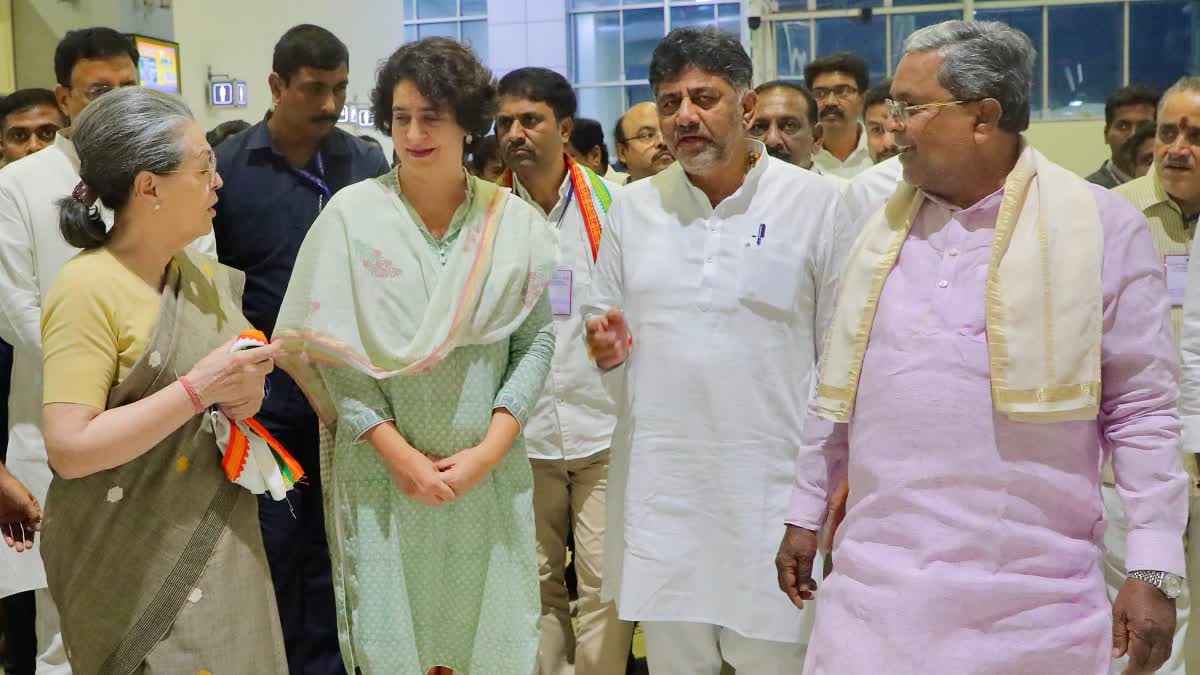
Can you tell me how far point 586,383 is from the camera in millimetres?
3732

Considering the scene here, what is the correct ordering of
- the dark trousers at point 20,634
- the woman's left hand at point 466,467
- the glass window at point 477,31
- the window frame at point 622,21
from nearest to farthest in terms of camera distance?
the woman's left hand at point 466,467
the dark trousers at point 20,634
the window frame at point 622,21
the glass window at point 477,31

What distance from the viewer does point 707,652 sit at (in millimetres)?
3002

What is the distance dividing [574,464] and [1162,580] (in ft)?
6.60

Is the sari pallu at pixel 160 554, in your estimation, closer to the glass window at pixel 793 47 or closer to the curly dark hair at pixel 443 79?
the curly dark hair at pixel 443 79

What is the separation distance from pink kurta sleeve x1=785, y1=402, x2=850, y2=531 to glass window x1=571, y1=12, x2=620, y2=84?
46.1 ft

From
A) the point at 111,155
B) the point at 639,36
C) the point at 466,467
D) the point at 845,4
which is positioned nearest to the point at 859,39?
the point at 845,4

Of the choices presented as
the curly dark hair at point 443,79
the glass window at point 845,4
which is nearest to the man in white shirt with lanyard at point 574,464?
the curly dark hair at point 443,79

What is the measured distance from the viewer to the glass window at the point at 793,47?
10766 mm

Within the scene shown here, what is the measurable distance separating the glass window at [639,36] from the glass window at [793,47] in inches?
200

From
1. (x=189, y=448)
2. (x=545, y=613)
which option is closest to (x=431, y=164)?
(x=189, y=448)

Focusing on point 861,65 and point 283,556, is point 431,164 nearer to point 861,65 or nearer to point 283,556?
point 283,556

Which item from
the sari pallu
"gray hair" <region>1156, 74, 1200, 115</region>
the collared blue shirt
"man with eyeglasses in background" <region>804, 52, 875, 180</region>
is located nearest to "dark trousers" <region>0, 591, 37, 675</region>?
the collared blue shirt

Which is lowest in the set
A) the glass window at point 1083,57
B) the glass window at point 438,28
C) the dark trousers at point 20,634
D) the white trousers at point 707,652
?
the dark trousers at point 20,634

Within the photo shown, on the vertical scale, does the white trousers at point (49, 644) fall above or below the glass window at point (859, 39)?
below
